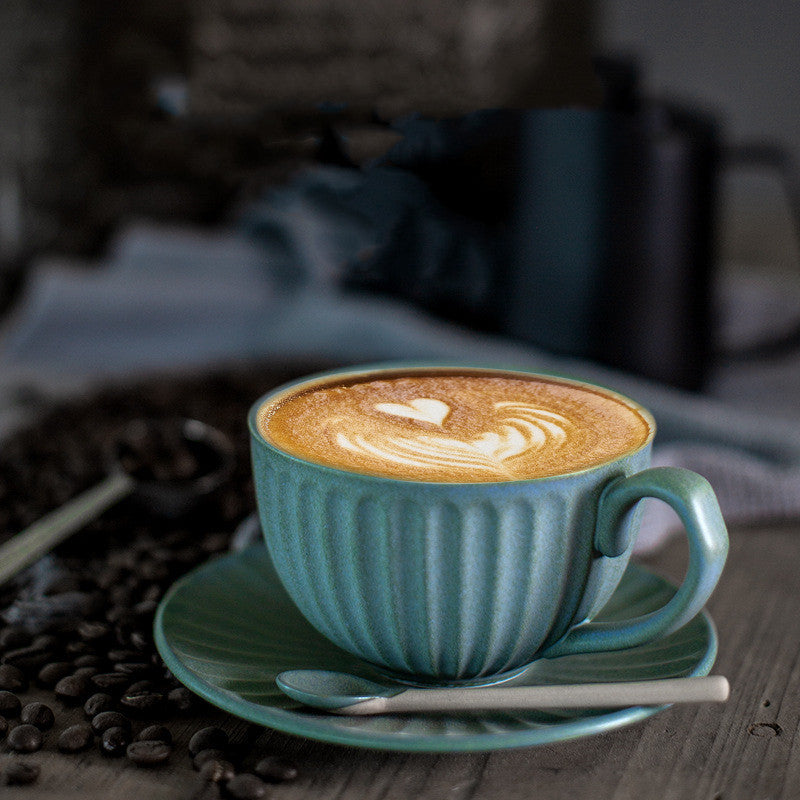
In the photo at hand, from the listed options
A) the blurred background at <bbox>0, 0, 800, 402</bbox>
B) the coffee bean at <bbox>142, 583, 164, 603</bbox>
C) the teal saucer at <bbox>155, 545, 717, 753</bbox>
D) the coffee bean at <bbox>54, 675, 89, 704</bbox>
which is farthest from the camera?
the blurred background at <bbox>0, 0, 800, 402</bbox>

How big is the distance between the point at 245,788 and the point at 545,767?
175 millimetres

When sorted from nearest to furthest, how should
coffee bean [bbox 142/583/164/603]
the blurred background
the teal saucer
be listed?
the teal saucer
coffee bean [bbox 142/583/164/603]
the blurred background

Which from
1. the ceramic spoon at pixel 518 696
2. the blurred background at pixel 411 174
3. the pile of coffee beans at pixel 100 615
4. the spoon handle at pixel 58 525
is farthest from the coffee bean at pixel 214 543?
the blurred background at pixel 411 174

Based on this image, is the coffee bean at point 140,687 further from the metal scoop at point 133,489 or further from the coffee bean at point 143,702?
the metal scoop at point 133,489

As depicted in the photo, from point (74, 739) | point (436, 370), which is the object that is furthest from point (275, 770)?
point (436, 370)

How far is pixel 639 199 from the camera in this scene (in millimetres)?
1177

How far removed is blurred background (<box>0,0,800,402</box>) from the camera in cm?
121

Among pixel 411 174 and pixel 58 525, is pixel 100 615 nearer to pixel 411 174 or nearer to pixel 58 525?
pixel 58 525

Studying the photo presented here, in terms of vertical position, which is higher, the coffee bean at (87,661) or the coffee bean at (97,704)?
the coffee bean at (97,704)

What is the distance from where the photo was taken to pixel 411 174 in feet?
4.47

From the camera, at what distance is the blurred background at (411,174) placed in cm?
121

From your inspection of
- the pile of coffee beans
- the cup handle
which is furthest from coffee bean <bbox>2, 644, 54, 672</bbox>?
the cup handle

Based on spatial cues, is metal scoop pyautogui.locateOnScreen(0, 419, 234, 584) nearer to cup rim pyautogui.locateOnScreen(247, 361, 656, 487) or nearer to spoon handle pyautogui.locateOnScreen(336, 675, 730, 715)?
cup rim pyautogui.locateOnScreen(247, 361, 656, 487)

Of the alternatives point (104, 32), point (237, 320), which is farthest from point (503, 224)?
point (104, 32)
